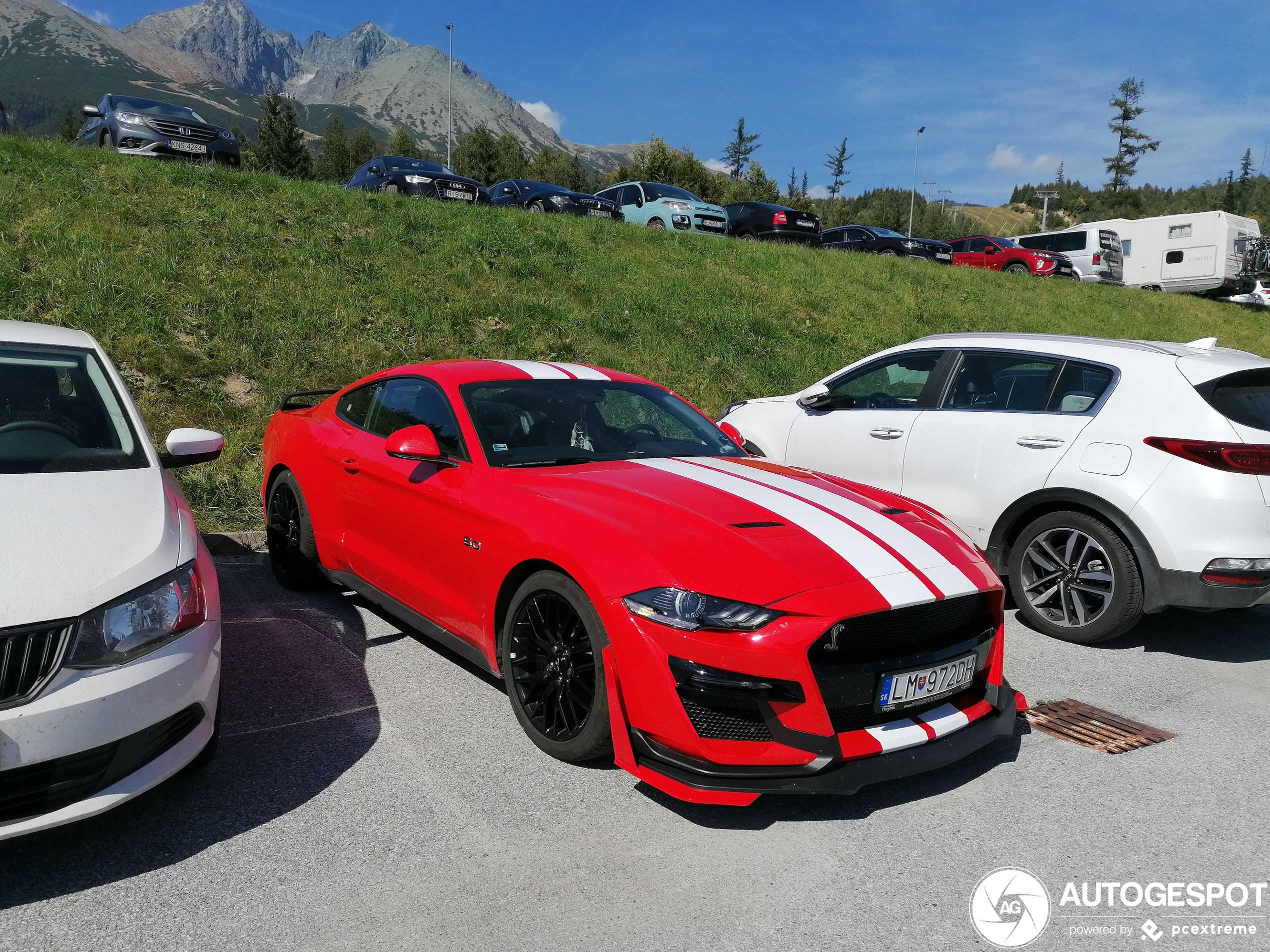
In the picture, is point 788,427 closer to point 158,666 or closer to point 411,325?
point 158,666

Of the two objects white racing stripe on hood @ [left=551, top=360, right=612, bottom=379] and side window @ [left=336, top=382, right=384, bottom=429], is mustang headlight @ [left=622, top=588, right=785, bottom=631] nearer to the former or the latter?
white racing stripe on hood @ [left=551, top=360, right=612, bottom=379]

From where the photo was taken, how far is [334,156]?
63031 millimetres

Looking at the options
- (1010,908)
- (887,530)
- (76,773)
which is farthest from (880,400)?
(76,773)

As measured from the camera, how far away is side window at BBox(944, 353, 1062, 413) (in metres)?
5.32

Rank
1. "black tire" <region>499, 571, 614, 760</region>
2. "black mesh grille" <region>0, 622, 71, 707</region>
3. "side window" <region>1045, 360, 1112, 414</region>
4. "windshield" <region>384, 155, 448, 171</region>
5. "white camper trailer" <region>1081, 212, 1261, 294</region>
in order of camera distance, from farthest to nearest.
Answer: "white camper trailer" <region>1081, 212, 1261, 294</region>, "windshield" <region>384, 155, 448, 171</region>, "side window" <region>1045, 360, 1112, 414</region>, "black tire" <region>499, 571, 614, 760</region>, "black mesh grille" <region>0, 622, 71, 707</region>

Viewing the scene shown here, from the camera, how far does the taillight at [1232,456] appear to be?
4.40 m

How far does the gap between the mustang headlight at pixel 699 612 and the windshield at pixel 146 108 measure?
15.0 m

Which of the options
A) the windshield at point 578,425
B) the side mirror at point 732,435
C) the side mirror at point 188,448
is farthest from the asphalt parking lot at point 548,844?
the side mirror at point 732,435

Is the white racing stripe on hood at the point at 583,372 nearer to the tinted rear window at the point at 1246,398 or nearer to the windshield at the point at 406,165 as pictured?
the tinted rear window at the point at 1246,398

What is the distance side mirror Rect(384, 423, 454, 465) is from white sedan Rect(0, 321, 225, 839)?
0.86 metres

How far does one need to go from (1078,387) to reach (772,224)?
15.8 m

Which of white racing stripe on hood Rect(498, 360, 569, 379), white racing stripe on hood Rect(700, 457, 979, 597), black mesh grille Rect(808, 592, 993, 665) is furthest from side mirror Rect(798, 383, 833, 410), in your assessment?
black mesh grille Rect(808, 592, 993, 665)

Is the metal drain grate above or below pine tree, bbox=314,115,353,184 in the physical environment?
below

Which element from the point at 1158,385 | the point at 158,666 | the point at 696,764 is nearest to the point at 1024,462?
the point at 1158,385
